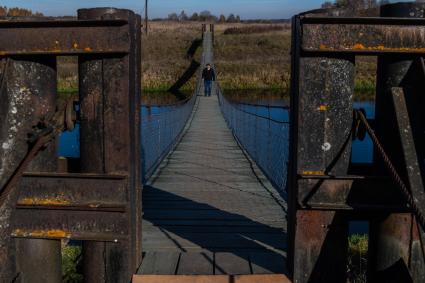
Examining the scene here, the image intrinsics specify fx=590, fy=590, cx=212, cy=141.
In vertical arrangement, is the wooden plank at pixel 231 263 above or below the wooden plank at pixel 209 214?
above

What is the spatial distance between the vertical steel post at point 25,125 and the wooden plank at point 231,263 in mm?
738

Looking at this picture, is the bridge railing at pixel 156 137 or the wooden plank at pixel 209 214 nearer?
the wooden plank at pixel 209 214

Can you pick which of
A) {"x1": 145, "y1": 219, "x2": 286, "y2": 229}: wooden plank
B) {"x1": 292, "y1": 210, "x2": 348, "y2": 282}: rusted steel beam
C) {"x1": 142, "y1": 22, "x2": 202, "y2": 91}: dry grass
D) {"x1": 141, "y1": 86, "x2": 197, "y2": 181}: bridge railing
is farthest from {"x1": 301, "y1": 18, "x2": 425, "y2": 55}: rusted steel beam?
{"x1": 142, "y1": 22, "x2": 202, "y2": 91}: dry grass

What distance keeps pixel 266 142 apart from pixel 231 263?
6533mm

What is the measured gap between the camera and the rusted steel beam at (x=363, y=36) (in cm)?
211

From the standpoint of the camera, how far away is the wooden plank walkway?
2.70 meters

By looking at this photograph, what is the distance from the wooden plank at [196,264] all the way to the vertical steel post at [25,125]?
1.94ft

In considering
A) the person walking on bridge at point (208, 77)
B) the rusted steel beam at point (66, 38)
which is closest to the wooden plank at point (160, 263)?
the rusted steel beam at point (66, 38)

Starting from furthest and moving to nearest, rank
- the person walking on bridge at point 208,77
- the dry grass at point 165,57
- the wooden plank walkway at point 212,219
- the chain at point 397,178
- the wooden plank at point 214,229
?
the dry grass at point 165,57 < the person walking on bridge at point 208,77 < the wooden plank at point 214,229 < the wooden plank walkway at point 212,219 < the chain at point 397,178

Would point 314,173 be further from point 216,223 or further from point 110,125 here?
point 216,223

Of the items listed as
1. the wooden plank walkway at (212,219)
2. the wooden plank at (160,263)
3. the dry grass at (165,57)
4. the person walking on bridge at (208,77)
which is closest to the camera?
the wooden plank at (160,263)

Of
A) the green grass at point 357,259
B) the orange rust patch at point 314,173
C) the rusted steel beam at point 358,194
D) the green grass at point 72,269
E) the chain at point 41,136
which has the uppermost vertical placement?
the chain at point 41,136

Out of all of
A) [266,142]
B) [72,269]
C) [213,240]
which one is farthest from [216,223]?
[266,142]

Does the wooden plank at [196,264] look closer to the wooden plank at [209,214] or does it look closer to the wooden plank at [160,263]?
the wooden plank at [160,263]
